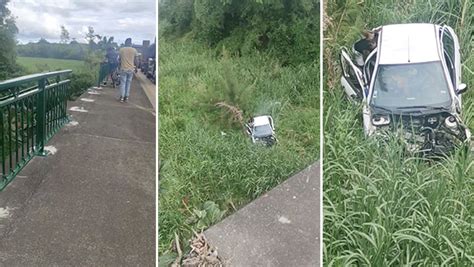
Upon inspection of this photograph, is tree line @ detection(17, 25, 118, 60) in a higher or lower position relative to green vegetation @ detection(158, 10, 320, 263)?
higher

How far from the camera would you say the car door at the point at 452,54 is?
8.43 feet

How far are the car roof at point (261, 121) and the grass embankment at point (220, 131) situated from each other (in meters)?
0.04

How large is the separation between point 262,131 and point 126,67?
32.6 inches

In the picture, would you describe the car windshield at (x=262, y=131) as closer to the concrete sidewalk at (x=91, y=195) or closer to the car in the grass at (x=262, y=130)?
the car in the grass at (x=262, y=130)

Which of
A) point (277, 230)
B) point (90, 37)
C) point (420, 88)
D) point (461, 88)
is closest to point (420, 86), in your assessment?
point (420, 88)

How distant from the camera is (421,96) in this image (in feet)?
8.40

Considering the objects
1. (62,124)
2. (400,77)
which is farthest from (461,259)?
(62,124)

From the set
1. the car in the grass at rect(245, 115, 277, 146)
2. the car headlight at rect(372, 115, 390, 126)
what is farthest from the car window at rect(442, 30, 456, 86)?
the car in the grass at rect(245, 115, 277, 146)

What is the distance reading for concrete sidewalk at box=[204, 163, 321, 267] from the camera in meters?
2.62

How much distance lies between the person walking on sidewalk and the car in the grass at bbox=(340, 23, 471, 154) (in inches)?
51.5

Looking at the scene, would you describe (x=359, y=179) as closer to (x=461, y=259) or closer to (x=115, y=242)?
(x=461, y=259)

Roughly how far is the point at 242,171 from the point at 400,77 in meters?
1.00

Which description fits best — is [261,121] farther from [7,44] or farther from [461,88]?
[7,44]

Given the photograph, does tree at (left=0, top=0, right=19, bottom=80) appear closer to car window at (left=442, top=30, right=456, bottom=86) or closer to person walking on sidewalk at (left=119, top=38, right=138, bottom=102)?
person walking on sidewalk at (left=119, top=38, right=138, bottom=102)
